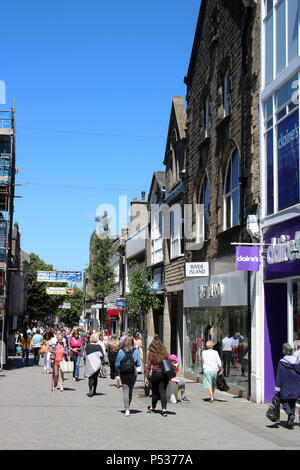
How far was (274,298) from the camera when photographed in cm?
1580

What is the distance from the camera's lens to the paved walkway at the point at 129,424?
9.28 meters

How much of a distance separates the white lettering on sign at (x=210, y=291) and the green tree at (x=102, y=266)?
93.5ft

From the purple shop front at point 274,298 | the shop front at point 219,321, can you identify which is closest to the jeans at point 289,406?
the purple shop front at point 274,298

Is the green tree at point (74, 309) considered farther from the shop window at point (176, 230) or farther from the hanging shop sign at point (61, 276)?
the shop window at point (176, 230)

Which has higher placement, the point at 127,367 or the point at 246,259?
the point at 246,259

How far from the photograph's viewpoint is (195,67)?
79.7 feet

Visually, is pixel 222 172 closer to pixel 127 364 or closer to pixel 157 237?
pixel 127 364

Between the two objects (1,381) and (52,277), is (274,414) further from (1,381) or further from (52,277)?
(52,277)

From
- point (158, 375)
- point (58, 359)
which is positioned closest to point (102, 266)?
point (58, 359)

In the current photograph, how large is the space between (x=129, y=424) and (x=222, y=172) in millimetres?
10561

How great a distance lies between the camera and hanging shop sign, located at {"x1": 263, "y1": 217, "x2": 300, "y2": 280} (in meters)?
13.5

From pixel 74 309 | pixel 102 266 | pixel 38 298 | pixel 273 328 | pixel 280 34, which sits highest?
pixel 280 34
